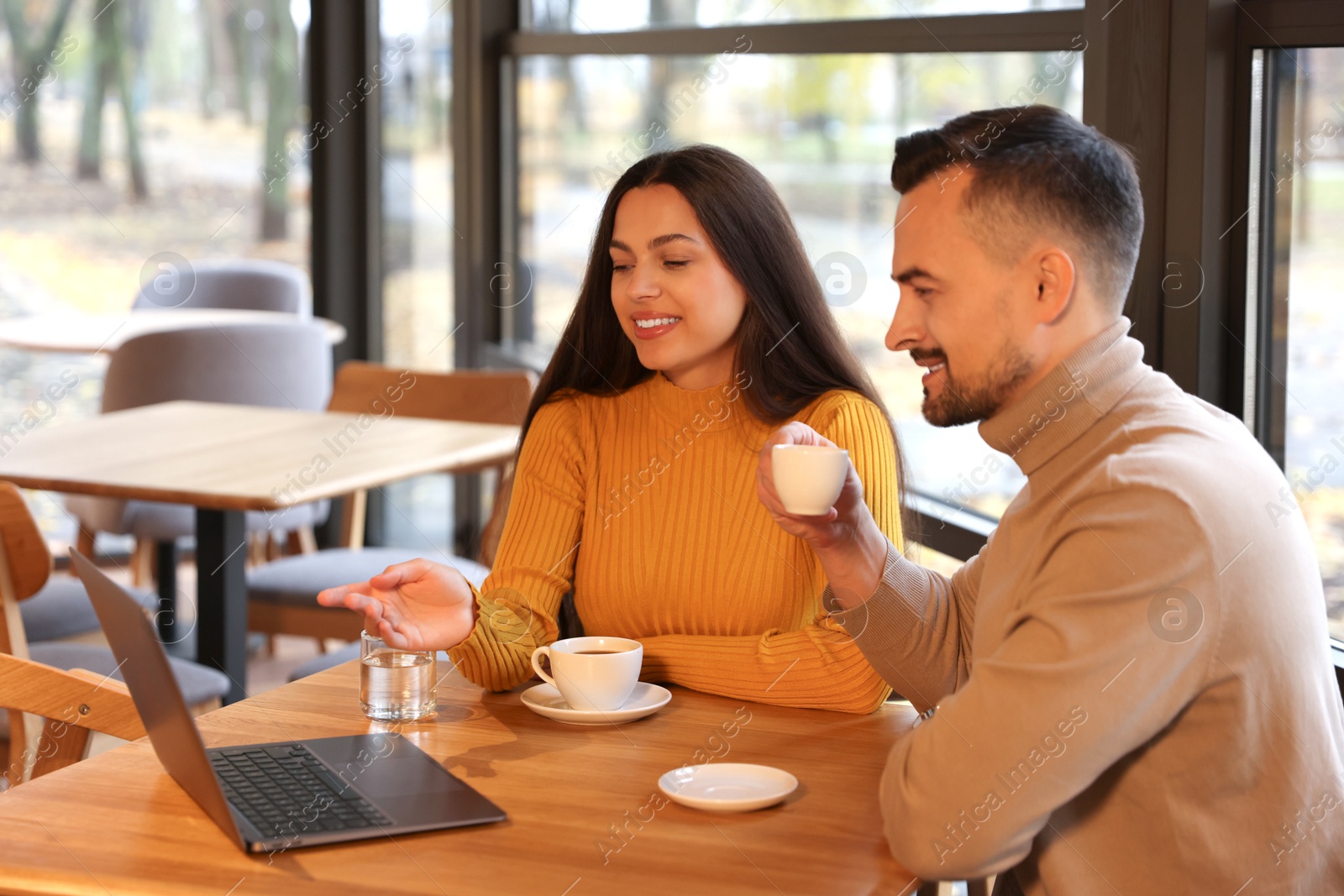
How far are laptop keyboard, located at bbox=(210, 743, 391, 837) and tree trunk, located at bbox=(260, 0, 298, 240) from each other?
412cm

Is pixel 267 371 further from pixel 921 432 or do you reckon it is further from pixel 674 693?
pixel 674 693

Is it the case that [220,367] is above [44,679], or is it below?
above

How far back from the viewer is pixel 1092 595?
3.37 ft

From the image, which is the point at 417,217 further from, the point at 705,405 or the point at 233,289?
the point at 705,405

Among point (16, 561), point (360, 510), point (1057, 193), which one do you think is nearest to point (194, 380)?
point (360, 510)

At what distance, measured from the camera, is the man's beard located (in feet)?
3.93

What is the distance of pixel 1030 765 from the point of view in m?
1.02

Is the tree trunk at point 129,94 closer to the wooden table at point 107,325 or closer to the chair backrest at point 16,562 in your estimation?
the wooden table at point 107,325

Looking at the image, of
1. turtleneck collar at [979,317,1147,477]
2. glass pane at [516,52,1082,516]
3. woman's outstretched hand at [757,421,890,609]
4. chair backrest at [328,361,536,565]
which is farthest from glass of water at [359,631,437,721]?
chair backrest at [328,361,536,565]

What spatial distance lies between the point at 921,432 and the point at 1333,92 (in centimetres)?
118

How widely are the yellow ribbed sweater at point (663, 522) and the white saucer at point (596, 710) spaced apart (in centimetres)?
10

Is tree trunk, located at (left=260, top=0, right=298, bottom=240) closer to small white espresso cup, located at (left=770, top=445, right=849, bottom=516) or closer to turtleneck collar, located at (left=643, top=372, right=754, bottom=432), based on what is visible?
turtleneck collar, located at (left=643, top=372, right=754, bottom=432)

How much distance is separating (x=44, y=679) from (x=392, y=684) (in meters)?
0.49

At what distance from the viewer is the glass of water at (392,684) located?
1.40 metres
